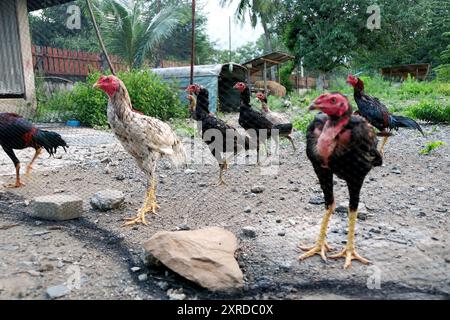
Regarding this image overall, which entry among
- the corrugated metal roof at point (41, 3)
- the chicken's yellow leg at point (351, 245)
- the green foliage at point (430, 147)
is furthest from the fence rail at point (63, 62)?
the chicken's yellow leg at point (351, 245)

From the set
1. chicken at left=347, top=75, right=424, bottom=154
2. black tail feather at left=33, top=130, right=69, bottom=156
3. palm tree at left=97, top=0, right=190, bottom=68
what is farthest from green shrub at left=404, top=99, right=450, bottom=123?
palm tree at left=97, top=0, right=190, bottom=68

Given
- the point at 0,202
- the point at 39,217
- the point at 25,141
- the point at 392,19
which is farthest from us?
the point at 392,19

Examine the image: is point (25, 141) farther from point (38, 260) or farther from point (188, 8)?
point (188, 8)

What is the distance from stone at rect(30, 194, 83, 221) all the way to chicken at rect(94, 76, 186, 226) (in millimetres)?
395

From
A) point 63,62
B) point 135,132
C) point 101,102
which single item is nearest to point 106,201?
point 135,132

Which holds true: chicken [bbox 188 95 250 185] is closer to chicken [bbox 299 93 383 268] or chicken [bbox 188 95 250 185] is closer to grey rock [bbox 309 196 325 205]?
grey rock [bbox 309 196 325 205]

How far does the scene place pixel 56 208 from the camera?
2463mm

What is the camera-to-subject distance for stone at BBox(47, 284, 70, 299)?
158 centimetres

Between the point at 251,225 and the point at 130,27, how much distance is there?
8.89 metres

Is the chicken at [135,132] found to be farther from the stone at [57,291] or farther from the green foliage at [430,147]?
the green foliage at [430,147]

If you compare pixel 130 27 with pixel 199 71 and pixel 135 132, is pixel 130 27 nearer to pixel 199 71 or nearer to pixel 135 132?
pixel 199 71
